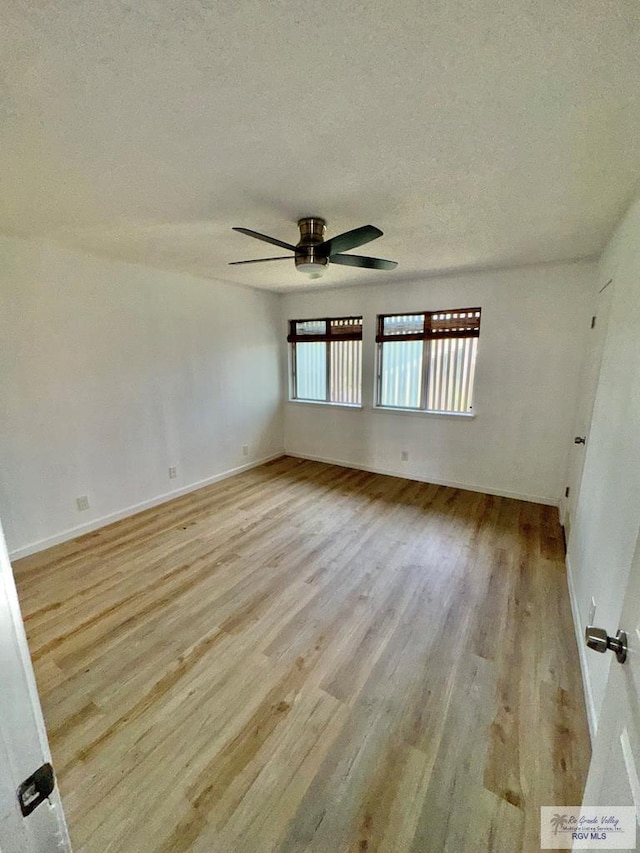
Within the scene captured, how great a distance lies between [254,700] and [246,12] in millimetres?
2409

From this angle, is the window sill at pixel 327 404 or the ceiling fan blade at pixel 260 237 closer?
the ceiling fan blade at pixel 260 237

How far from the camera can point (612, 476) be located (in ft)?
5.40

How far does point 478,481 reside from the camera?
3.87 metres

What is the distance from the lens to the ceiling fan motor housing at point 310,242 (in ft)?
6.99

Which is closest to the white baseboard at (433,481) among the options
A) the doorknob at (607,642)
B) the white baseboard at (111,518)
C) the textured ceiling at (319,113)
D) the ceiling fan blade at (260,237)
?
the white baseboard at (111,518)

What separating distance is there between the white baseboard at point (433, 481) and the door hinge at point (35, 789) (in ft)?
13.1

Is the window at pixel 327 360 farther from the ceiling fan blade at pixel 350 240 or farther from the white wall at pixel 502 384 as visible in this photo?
the ceiling fan blade at pixel 350 240

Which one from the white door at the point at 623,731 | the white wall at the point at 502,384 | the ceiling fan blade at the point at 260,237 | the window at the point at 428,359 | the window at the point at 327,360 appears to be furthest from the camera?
the window at the point at 327,360

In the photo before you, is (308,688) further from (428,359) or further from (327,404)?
(327,404)

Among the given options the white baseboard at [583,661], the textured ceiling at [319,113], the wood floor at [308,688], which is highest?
the textured ceiling at [319,113]

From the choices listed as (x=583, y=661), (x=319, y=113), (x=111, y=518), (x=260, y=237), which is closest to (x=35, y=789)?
(x=319, y=113)

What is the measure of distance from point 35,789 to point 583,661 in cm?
221

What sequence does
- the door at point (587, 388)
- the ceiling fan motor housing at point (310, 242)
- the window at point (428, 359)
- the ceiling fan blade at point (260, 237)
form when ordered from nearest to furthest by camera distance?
the ceiling fan blade at point (260, 237) < the ceiling fan motor housing at point (310, 242) < the door at point (587, 388) < the window at point (428, 359)

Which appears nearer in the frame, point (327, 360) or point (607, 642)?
point (607, 642)
